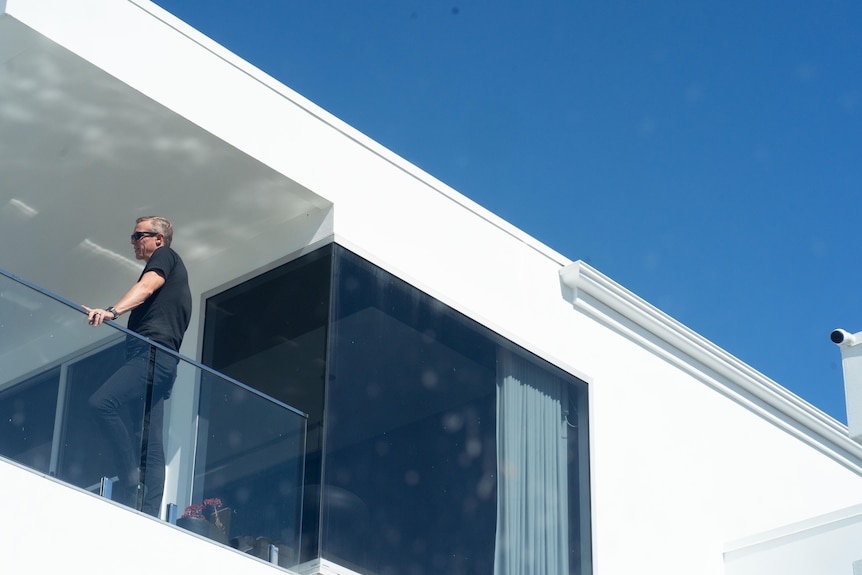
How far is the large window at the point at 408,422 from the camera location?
762 centimetres

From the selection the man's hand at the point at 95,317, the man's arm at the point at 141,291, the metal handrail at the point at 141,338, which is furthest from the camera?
the man's arm at the point at 141,291

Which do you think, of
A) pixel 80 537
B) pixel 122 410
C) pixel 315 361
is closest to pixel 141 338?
pixel 122 410

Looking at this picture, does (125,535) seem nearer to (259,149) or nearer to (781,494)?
(259,149)

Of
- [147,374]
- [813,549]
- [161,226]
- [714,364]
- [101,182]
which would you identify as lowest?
[147,374]

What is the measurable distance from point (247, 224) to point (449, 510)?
2.28 meters

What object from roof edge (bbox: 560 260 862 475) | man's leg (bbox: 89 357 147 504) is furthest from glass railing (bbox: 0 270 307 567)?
roof edge (bbox: 560 260 862 475)

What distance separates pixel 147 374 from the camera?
6.47 m

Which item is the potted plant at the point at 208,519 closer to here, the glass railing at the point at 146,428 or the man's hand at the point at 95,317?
the glass railing at the point at 146,428

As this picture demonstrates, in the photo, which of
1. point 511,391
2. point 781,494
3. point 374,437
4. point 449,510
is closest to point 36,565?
point 374,437

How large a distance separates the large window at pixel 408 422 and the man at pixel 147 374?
998 millimetres

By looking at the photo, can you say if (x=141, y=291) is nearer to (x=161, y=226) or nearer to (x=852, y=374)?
(x=161, y=226)

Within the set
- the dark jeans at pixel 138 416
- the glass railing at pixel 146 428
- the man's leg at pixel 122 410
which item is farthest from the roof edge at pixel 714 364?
the man's leg at pixel 122 410

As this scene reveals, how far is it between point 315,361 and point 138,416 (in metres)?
1.56

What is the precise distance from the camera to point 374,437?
7859 mm
